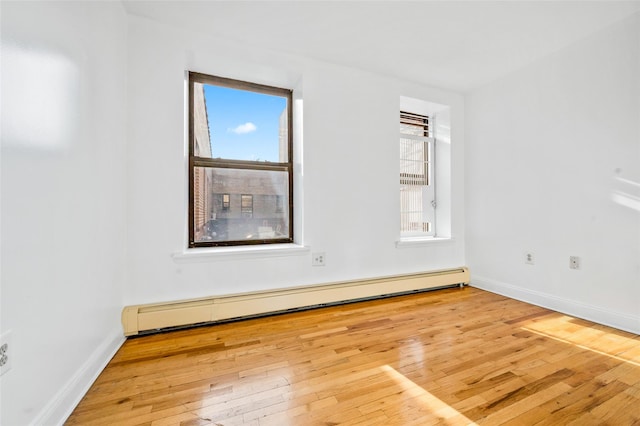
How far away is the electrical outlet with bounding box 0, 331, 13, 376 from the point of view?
89 centimetres

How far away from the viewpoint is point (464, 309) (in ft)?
8.46

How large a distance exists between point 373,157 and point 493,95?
1665 mm

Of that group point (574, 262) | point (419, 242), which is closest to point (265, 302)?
point (419, 242)

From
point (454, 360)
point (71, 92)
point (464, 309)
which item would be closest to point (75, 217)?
point (71, 92)

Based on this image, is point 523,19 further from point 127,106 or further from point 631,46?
point 127,106

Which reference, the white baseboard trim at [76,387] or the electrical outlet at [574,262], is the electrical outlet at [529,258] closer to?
the electrical outlet at [574,262]

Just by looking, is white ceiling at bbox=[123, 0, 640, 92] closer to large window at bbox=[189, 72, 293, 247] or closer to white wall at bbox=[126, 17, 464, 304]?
white wall at bbox=[126, 17, 464, 304]

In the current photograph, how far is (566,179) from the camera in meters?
2.51

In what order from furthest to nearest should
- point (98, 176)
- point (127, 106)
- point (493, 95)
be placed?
point (493, 95)
point (127, 106)
point (98, 176)

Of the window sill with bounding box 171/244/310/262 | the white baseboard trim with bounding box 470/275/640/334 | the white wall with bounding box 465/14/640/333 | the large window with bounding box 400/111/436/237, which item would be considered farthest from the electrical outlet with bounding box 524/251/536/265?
the window sill with bounding box 171/244/310/262

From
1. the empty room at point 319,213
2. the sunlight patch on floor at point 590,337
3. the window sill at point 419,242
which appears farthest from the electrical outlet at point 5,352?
the sunlight patch on floor at point 590,337

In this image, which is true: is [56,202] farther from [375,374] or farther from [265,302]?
[375,374]

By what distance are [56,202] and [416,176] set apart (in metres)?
3.49

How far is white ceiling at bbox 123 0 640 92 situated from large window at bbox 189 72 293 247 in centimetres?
53
